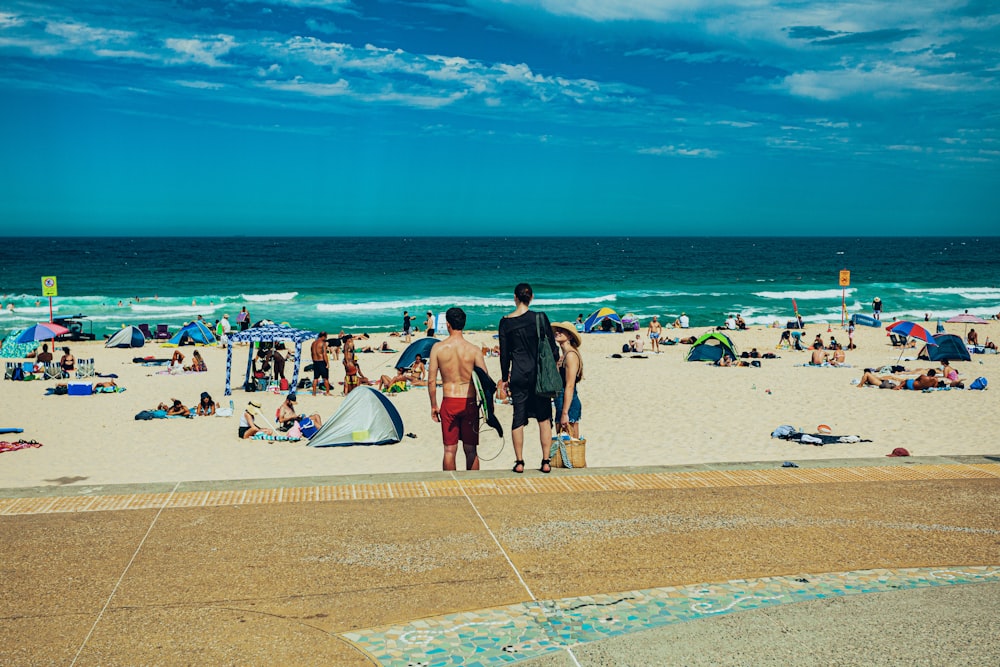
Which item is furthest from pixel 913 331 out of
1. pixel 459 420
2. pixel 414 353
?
pixel 459 420

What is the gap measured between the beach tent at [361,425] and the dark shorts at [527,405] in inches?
255

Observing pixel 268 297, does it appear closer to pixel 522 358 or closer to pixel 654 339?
pixel 654 339

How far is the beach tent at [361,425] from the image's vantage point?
13734 millimetres

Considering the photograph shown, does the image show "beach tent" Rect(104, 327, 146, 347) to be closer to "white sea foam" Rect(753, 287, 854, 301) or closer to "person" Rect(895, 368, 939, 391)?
"person" Rect(895, 368, 939, 391)

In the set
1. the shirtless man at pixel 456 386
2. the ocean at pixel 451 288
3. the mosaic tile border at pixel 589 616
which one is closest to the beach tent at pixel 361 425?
the shirtless man at pixel 456 386

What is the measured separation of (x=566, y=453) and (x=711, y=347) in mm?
19620

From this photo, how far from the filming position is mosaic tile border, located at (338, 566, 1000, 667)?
418 cm

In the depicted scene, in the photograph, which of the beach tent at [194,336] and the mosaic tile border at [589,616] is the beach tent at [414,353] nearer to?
the beach tent at [194,336]

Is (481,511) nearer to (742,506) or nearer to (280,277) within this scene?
(742,506)

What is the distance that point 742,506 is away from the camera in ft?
21.2

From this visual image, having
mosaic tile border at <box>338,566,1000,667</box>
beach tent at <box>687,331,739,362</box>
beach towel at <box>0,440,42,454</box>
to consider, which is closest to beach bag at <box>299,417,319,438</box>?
beach towel at <box>0,440,42,454</box>

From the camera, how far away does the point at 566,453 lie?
8031mm

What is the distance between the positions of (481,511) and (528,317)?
6.50ft

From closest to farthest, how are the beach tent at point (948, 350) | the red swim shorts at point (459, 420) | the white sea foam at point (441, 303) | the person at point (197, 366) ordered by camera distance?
the red swim shorts at point (459, 420)
the person at point (197, 366)
the beach tent at point (948, 350)
the white sea foam at point (441, 303)
